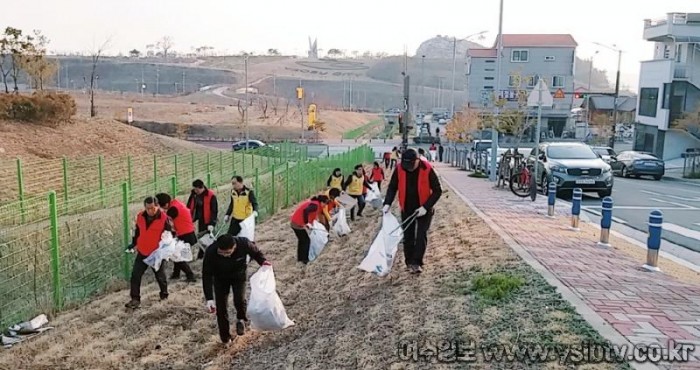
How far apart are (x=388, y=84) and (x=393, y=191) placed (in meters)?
148

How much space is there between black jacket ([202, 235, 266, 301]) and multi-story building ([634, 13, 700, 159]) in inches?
1593

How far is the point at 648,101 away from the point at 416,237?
42.7m

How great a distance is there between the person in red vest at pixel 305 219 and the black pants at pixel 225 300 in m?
3.82

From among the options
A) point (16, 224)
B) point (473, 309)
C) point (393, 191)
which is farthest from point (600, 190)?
point (16, 224)

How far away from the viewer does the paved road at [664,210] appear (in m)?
12.5

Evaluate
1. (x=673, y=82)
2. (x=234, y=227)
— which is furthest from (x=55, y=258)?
(x=673, y=82)

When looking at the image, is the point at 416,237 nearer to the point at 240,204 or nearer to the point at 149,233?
the point at 149,233

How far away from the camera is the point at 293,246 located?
13.5m

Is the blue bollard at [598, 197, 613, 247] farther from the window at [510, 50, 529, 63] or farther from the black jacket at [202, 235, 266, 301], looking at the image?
the window at [510, 50, 529, 63]

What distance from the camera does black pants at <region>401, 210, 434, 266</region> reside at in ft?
25.6

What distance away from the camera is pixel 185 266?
9.97 metres

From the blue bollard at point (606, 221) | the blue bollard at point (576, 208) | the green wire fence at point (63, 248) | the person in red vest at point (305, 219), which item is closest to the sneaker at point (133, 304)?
the green wire fence at point (63, 248)

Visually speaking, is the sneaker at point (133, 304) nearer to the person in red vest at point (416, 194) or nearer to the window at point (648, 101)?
the person in red vest at point (416, 194)

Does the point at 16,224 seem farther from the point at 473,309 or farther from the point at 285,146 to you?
the point at 285,146
